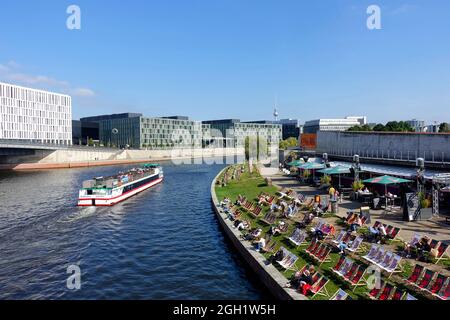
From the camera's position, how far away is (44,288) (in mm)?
19828

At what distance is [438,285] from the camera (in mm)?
14016

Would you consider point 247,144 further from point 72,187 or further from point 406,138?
point 406,138

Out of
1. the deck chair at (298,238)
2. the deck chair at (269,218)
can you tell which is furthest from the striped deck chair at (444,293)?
the deck chair at (269,218)

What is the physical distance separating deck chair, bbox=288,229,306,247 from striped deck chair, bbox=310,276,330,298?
5.82 meters

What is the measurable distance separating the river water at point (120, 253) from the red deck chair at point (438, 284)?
7176 millimetres

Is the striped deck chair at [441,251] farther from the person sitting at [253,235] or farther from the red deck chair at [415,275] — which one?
the person sitting at [253,235]

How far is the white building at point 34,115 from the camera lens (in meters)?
124

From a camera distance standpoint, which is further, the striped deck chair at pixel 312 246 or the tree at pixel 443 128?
the tree at pixel 443 128

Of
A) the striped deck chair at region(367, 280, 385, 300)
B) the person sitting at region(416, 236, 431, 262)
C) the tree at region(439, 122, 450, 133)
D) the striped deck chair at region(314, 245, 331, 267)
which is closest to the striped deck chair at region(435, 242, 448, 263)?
the person sitting at region(416, 236, 431, 262)

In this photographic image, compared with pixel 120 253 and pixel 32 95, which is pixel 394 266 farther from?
pixel 32 95

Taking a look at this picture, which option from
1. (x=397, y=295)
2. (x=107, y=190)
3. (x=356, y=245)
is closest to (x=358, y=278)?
(x=397, y=295)
